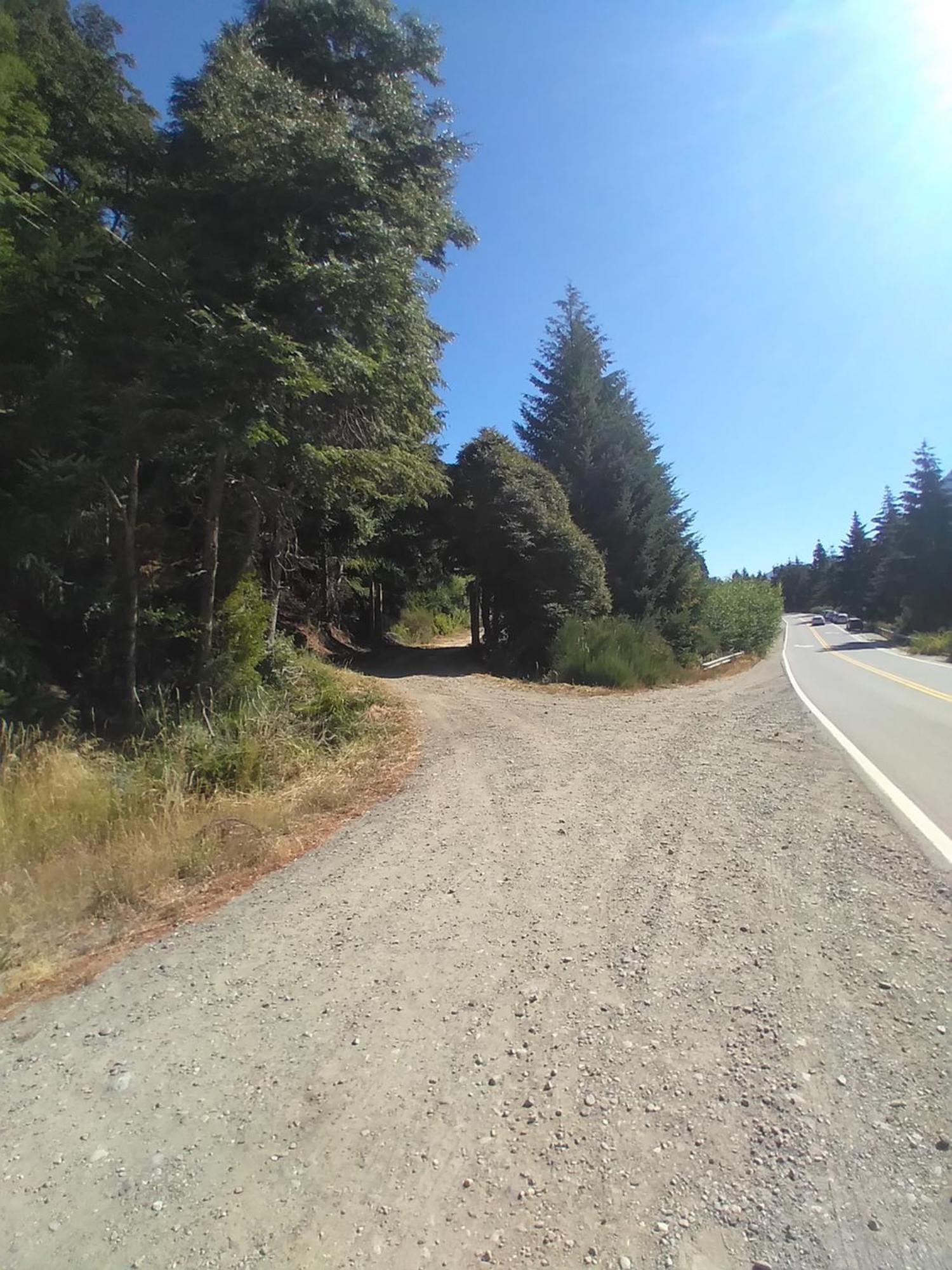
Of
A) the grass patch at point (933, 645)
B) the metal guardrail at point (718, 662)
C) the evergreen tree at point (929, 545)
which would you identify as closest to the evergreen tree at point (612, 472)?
the metal guardrail at point (718, 662)

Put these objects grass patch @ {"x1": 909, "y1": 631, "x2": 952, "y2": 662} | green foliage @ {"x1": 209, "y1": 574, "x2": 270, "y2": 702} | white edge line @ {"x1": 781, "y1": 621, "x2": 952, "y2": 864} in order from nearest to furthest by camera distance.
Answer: white edge line @ {"x1": 781, "y1": 621, "x2": 952, "y2": 864}
green foliage @ {"x1": 209, "y1": 574, "x2": 270, "y2": 702}
grass patch @ {"x1": 909, "y1": 631, "x2": 952, "y2": 662}

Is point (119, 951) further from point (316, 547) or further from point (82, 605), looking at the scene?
point (316, 547)

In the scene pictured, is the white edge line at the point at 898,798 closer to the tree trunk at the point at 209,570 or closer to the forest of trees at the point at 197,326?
the forest of trees at the point at 197,326

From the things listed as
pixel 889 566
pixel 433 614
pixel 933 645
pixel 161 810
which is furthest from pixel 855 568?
pixel 161 810

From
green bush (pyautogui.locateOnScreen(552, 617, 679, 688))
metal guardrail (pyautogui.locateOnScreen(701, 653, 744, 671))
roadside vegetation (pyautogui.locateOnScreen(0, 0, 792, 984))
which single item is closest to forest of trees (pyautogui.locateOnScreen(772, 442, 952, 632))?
metal guardrail (pyautogui.locateOnScreen(701, 653, 744, 671))

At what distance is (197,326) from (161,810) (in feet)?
18.4

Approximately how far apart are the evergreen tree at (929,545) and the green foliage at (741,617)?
12.8 metres

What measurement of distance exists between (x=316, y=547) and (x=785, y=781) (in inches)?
564

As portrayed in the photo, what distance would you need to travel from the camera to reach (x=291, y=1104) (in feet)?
8.67

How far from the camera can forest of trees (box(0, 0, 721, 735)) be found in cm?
844

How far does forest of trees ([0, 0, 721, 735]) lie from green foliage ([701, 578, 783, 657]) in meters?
21.8

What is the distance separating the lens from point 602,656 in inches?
712

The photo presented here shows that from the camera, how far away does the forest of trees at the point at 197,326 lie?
27.7 ft

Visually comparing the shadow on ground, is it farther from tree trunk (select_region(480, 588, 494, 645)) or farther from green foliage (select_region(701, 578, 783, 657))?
Result: green foliage (select_region(701, 578, 783, 657))
